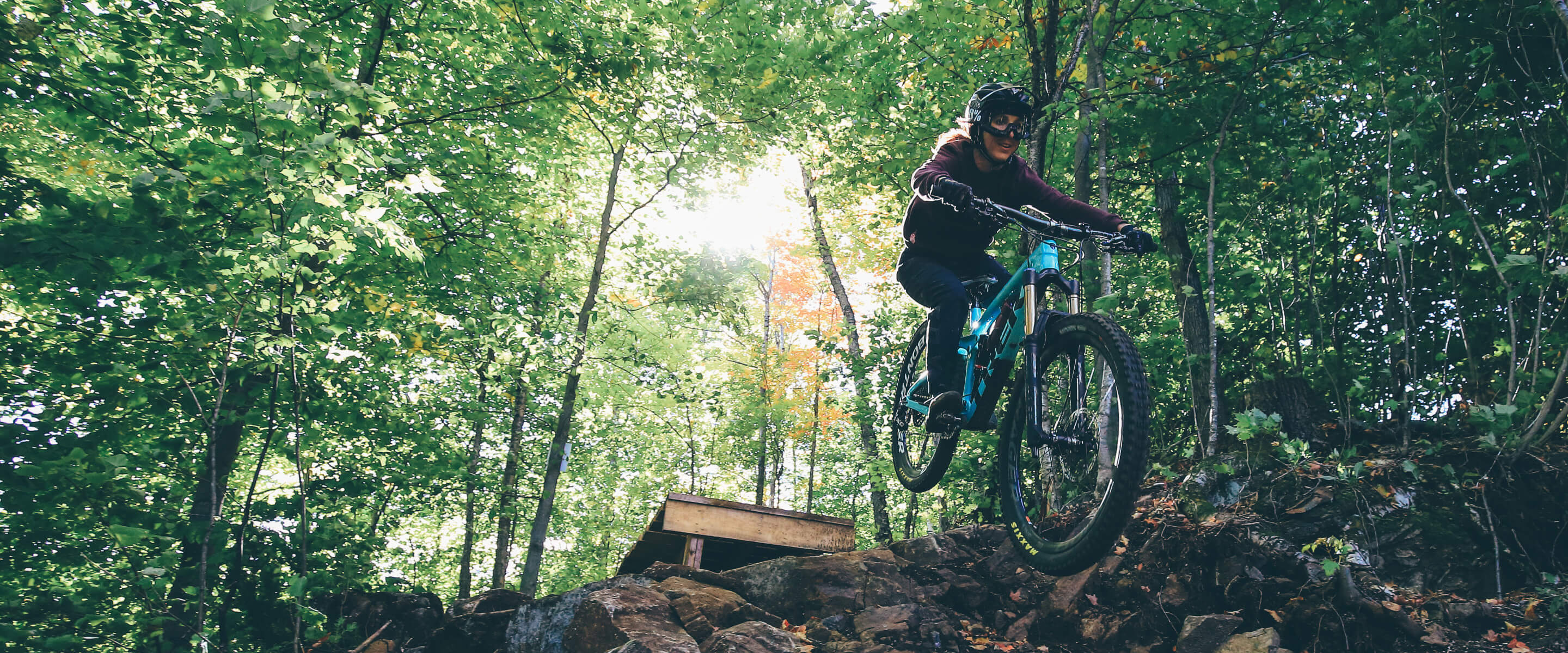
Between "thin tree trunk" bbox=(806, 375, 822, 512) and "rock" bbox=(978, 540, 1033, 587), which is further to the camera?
"thin tree trunk" bbox=(806, 375, 822, 512)

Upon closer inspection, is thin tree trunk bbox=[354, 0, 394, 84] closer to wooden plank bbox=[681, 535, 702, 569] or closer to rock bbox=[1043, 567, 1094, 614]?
wooden plank bbox=[681, 535, 702, 569]

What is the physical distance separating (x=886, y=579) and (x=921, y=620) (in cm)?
65

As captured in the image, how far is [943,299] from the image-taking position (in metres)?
4.21

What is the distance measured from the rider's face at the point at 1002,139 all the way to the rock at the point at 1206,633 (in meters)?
3.12

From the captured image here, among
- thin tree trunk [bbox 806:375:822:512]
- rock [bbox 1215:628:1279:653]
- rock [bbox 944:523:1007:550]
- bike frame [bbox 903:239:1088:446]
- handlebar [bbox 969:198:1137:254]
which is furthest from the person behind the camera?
thin tree trunk [bbox 806:375:822:512]

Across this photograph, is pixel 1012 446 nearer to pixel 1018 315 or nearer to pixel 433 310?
pixel 1018 315

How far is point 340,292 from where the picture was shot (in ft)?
24.0

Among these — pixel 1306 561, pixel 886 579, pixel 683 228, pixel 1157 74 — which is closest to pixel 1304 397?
pixel 1306 561

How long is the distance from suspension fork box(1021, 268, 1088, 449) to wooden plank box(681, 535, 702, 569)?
5.25m

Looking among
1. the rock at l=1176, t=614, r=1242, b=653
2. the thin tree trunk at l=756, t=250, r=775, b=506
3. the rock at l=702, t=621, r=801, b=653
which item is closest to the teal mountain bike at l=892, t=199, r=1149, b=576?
the rock at l=1176, t=614, r=1242, b=653

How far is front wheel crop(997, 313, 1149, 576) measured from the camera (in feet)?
9.35

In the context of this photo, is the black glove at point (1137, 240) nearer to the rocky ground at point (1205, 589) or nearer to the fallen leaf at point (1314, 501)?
the rocky ground at point (1205, 589)

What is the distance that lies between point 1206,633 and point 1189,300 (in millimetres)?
4572

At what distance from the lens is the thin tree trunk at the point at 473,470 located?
31.5 feet
